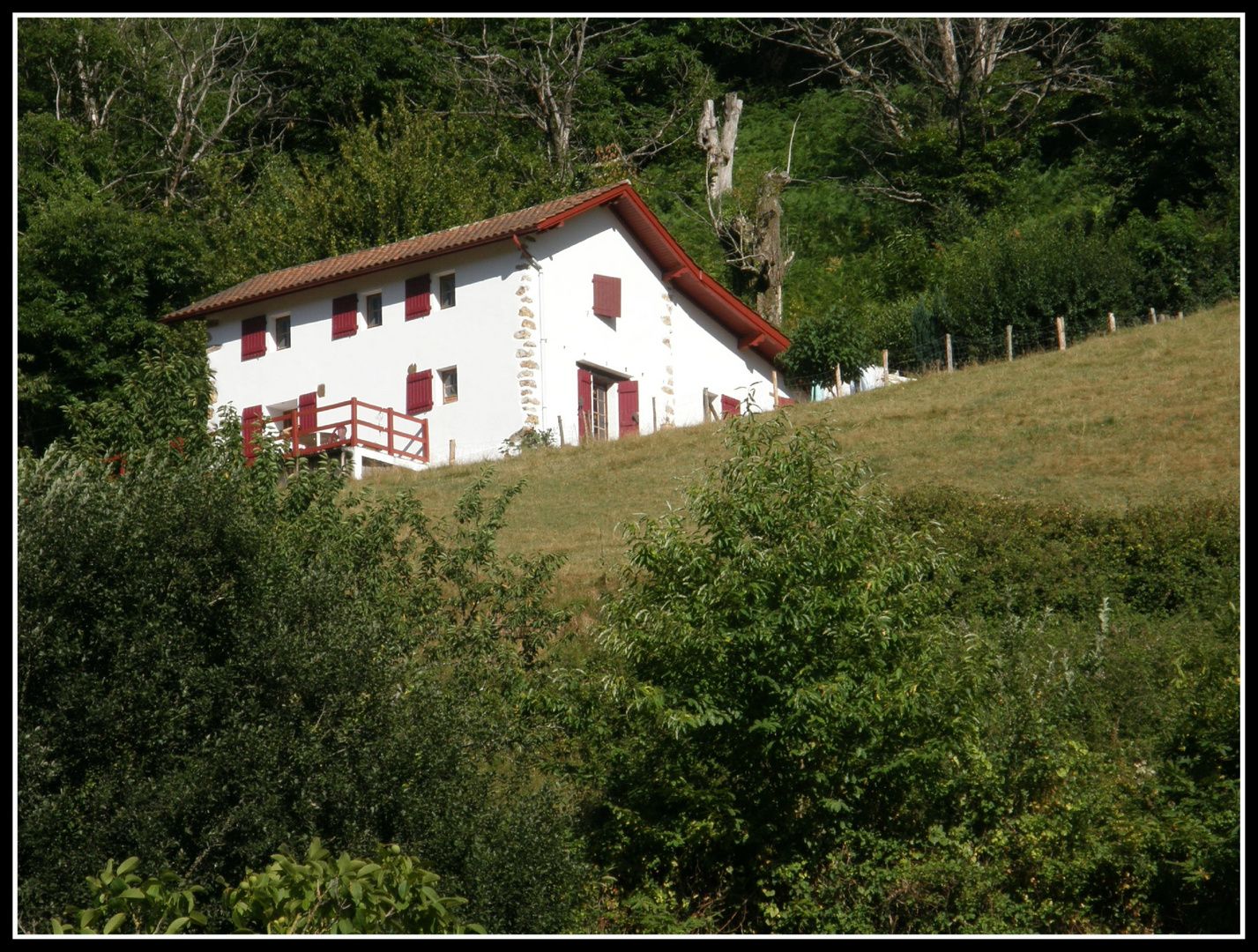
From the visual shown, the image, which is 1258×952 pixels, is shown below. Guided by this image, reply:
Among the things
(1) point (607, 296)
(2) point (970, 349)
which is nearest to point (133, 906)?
(1) point (607, 296)

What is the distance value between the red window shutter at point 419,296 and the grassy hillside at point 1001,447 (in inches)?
238

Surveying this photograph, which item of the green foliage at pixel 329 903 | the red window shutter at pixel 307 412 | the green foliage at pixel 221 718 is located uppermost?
the red window shutter at pixel 307 412

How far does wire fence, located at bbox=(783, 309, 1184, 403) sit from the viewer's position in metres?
40.5

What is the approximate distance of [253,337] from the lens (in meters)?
38.8

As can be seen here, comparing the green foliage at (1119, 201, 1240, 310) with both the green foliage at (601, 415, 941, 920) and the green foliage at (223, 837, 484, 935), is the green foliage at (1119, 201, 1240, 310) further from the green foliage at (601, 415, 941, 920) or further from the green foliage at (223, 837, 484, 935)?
the green foliage at (223, 837, 484, 935)

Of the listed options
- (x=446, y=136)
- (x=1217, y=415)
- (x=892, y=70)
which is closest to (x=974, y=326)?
(x=1217, y=415)

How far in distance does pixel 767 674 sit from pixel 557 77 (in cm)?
4572

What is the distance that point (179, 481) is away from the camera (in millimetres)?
14172

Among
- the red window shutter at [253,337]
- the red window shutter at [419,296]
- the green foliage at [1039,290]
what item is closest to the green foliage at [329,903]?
the red window shutter at [419,296]

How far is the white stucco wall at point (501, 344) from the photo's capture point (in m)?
35.2

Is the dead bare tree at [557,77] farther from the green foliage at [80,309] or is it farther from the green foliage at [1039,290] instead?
the green foliage at [80,309]

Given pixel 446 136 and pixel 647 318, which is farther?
pixel 446 136
